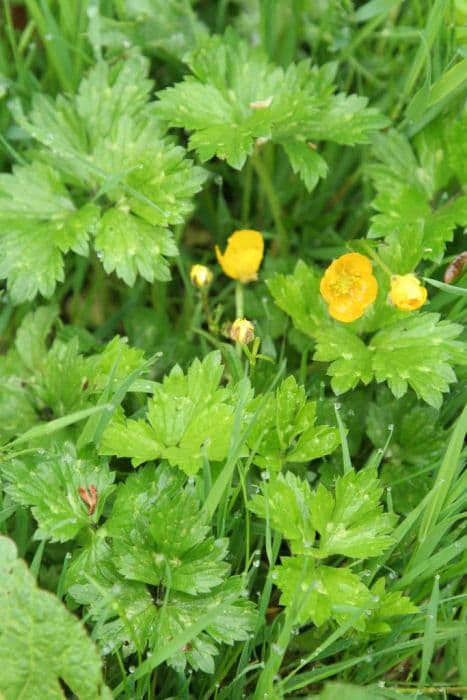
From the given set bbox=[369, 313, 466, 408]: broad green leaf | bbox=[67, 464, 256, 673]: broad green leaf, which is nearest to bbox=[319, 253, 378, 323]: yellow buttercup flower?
bbox=[369, 313, 466, 408]: broad green leaf

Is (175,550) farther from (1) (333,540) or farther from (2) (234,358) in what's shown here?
(2) (234,358)

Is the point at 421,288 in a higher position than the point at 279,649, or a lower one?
higher

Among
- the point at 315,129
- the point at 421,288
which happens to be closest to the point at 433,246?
the point at 421,288

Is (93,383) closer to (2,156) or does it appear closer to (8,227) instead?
(8,227)

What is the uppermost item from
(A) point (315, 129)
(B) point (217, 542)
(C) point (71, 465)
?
(A) point (315, 129)

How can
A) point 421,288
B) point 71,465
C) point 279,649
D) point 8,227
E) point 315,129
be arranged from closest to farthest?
point 279,649
point 71,465
point 421,288
point 8,227
point 315,129

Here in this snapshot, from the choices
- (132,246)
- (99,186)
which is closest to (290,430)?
(132,246)

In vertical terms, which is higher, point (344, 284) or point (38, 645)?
point (344, 284)

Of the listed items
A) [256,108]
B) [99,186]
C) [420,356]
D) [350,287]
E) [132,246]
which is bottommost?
[420,356]
